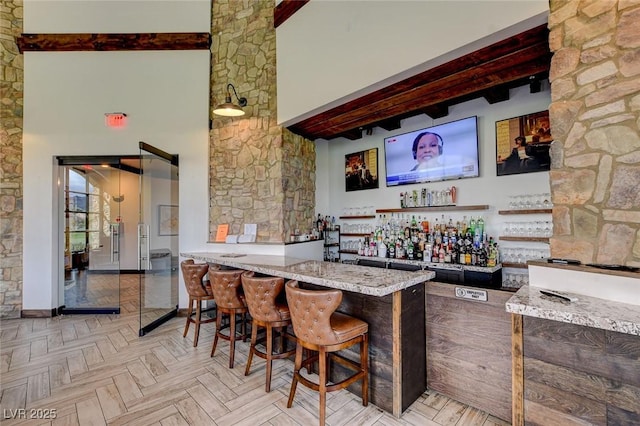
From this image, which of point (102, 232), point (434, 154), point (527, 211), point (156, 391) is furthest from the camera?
point (102, 232)

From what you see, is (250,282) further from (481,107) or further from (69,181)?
(69,181)

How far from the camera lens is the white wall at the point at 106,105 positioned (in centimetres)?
485

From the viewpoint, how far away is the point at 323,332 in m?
2.17

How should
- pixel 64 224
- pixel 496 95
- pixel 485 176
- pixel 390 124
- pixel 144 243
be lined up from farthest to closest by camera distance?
pixel 64 224
pixel 144 243
pixel 390 124
pixel 485 176
pixel 496 95

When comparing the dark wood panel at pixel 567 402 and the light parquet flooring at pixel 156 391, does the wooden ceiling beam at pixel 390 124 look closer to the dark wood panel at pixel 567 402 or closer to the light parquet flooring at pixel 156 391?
the light parquet flooring at pixel 156 391

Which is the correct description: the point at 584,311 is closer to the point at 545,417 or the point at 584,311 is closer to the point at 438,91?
the point at 545,417

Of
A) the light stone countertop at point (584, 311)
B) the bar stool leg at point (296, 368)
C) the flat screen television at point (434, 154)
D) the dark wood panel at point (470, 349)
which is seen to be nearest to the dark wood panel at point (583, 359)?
the light stone countertop at point (584, 311)

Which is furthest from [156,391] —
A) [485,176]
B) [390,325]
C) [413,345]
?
[485,176]

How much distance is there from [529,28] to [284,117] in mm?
2964

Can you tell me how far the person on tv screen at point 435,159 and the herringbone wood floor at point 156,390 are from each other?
2.88 m

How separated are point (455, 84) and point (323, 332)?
2858 millimetres

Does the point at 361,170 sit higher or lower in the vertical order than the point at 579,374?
higher

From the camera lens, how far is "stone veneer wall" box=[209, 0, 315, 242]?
4.58 meters

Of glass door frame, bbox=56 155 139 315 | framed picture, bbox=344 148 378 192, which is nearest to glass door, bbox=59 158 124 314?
glass door frame, bbox=56 155 139 315
